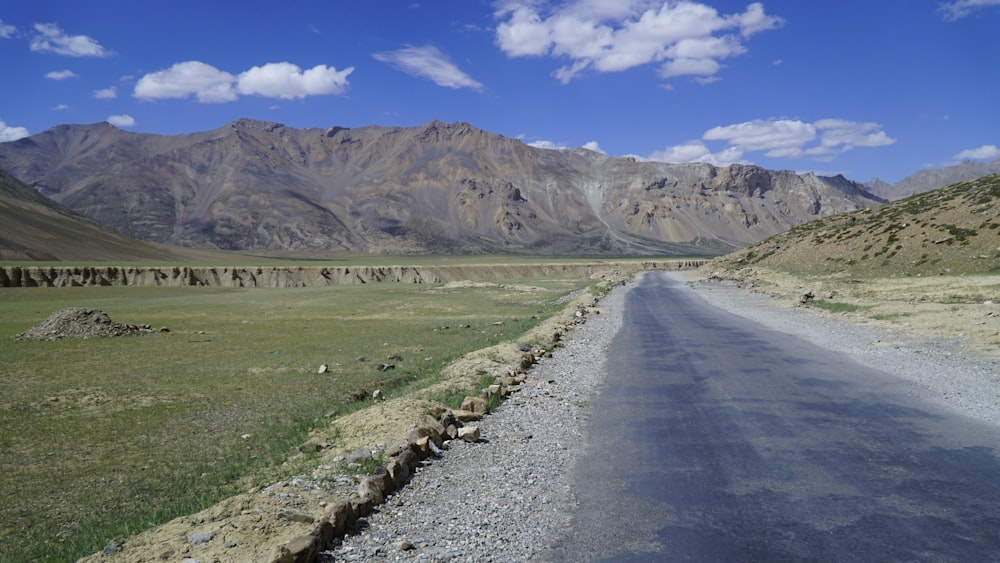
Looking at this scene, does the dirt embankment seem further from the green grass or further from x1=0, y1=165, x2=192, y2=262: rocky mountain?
the green grass

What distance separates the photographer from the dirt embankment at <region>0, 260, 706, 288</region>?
76625 millimetres

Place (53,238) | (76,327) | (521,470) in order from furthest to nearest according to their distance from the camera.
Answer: (53,238), (76,327), (521,470)

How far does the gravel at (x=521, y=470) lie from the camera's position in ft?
20.1

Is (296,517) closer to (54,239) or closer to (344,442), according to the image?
(344,442)

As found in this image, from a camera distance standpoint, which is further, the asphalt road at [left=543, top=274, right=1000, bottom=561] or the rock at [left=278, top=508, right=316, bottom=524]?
the rock at [left=278, top=508, right=316, bottom=524]

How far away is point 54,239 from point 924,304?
14123 centimetres

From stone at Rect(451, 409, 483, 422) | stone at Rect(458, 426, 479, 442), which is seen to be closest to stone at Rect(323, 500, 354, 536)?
stone at Rect(458, 426, 479, 442)

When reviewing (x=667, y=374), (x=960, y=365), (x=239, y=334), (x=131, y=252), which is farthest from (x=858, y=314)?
(x=131, y=252)

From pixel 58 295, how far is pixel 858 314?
7141 centimetres

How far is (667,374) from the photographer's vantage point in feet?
49.0

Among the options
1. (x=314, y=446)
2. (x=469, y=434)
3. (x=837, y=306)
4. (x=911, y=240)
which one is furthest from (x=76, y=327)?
(x=911, y=240)

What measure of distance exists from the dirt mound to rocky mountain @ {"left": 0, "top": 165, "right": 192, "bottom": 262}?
312 ft

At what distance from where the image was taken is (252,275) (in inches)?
3880

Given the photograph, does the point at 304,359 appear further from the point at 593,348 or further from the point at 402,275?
the point at 402,275
